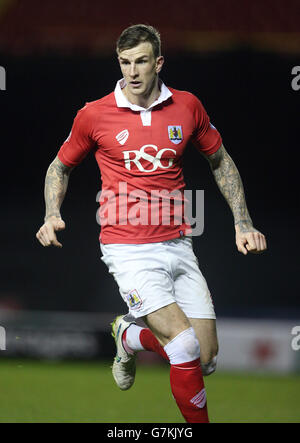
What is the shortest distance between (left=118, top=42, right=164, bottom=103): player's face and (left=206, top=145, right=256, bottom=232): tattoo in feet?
2.11

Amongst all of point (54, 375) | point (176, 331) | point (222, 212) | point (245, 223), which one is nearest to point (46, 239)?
point (176, 331)

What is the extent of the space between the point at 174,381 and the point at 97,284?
20.4 feet

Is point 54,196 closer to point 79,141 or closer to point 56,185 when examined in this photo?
point 56,185

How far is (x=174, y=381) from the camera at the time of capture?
4.46 metres

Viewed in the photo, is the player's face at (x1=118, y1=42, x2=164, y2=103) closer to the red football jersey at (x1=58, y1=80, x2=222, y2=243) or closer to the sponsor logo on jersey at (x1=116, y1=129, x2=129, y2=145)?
the red football jersey at (x1=58, y1=80, x2=222, y2=243)

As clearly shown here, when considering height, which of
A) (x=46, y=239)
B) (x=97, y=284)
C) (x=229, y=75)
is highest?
(x=229, y=75)

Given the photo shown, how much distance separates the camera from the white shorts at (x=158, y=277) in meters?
4.51

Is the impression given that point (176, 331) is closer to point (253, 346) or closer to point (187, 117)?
point (187, 117)

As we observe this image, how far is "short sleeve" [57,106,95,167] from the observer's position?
4.75 meters

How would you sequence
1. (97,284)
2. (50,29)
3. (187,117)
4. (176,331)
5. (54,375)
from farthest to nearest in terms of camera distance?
1. (97,284)
2. (50,29)
3. (54,375)
4. (187,117)
5. (176,331)

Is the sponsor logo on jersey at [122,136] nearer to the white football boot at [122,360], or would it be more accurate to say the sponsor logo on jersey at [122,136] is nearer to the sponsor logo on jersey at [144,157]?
the sponsor logo on jersey at [144,157]

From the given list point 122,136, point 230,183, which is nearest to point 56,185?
point 122,136

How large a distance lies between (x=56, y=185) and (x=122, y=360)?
1.28 m
